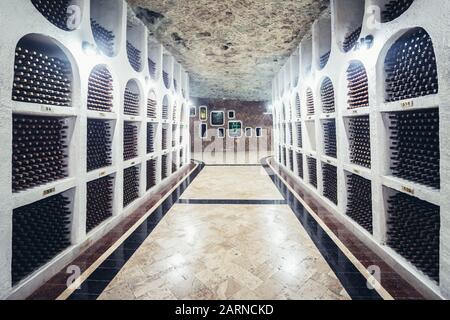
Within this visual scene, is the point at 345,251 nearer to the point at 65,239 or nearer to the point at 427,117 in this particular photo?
the point at 427,117

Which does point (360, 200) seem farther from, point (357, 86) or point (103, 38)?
point (103, 38)

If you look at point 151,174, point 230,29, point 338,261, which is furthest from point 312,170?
point 151,174

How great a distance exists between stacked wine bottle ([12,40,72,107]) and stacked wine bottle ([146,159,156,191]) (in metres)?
3.50

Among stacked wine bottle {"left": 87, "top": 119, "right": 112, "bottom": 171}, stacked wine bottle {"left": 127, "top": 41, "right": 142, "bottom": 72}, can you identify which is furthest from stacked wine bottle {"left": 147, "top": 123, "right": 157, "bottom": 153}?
stacked wine bottle {"left": 87, "top": 119, "right": 112, "bottom": 171}

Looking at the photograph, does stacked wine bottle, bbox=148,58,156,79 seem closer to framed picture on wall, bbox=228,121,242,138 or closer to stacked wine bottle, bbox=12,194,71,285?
stacked wine bottle, bbox=12,194,71,285

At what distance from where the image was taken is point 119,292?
244 centimetres

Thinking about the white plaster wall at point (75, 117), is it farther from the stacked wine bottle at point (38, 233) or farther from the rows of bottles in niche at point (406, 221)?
the rows of bottles in niche at point (406, 221)

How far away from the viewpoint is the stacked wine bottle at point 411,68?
2.49 meters

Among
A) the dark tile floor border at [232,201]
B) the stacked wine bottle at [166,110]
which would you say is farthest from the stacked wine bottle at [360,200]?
the stacked wine bottle at [166,110]

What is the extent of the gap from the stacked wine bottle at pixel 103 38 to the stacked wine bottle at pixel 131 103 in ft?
3.20

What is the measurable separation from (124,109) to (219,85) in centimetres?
951

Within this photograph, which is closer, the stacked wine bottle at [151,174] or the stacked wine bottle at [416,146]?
the stacked wine bottle at [416,146]
